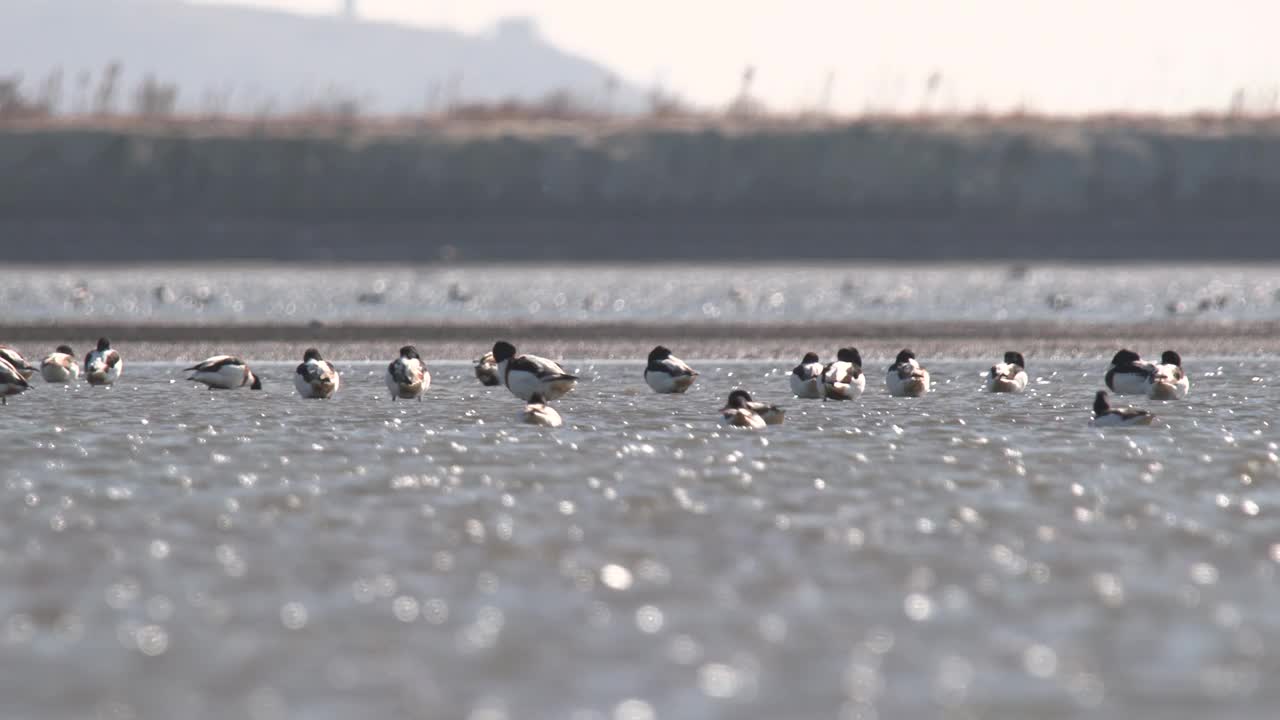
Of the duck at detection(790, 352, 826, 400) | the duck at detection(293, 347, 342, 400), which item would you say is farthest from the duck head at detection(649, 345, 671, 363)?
the duck at detection(293, 347, 342, 400)

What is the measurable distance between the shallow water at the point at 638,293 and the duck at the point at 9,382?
12.7 metres

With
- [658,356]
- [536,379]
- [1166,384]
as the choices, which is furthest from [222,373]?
[1166,384]

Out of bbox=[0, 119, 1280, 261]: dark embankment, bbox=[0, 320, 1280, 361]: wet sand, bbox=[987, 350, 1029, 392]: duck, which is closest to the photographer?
bbox=[987, 350, 1029, 392]: duck

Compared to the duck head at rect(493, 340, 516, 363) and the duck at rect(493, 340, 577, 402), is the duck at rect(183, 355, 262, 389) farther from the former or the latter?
the duck at rect(493, 340, 577, 402)

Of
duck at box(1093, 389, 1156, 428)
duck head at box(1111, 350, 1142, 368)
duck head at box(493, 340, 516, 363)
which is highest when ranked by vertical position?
duck head at box(1111, 350, 1142, 368)

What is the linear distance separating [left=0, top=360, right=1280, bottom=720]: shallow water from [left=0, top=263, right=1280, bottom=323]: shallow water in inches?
656

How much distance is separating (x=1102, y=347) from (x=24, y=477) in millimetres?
17287

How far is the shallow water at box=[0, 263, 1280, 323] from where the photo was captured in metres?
33.6

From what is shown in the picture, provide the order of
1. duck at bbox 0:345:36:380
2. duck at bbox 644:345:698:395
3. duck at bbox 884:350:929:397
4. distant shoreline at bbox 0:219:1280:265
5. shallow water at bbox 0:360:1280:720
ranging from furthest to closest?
distant shoreline at bbox 0:219:1280:265, duck at bbox 0:345:36:380, duck at bbox 644:345:698:395, duck at bbox 884:350:929:397, shallow water at bbox 0:360:1280:720

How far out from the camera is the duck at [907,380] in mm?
19203

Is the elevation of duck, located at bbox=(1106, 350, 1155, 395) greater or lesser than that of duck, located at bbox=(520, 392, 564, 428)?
greater

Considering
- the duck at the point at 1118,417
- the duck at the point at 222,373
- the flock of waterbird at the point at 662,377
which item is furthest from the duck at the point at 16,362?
the duck at the point at 1118,417

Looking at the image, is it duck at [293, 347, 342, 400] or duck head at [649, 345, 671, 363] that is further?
duck head at [649, 345, 671, 363]

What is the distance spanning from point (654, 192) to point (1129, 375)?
38.2 metres
